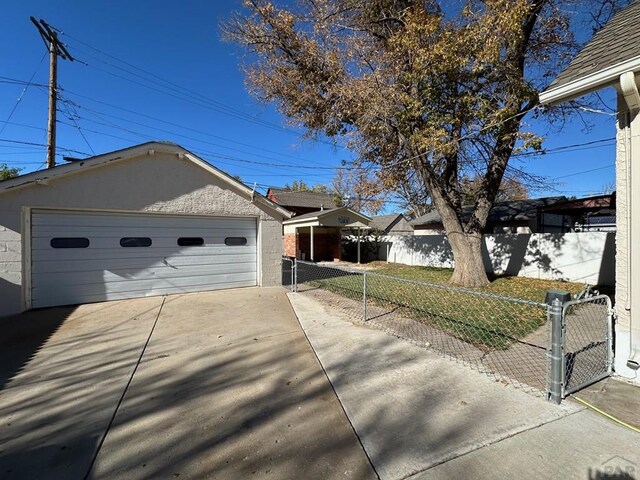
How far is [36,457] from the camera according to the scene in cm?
229

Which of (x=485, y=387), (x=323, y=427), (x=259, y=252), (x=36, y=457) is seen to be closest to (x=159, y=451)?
(x=36, y=457)

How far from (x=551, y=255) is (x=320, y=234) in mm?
11706

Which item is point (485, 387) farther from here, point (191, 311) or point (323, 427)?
point (191, 311)

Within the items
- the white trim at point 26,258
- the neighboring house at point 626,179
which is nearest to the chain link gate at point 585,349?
the neighboring house at point 626,179

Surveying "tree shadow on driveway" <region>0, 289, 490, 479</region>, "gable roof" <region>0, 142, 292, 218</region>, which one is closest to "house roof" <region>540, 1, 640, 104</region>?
"tree shadow on driveway" <region>0, 289, 490, 479</region>

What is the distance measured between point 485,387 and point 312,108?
950 cm

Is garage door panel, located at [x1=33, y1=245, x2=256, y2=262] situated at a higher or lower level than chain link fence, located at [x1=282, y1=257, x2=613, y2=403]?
higher

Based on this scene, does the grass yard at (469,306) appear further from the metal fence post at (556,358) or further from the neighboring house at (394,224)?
the neighboring house at (394,224)

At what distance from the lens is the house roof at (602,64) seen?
10.7 feet

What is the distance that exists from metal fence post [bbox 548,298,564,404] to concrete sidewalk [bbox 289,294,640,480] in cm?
11

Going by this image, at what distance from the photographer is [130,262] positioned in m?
7.61

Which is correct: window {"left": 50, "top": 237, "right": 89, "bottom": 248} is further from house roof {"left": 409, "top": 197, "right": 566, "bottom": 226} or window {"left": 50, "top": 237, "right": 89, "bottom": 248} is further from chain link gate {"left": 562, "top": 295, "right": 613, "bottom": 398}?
house roof {"left": 409, "top": 197, "right": 566, "bottom": 226}

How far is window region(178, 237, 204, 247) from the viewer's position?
821 centimetres

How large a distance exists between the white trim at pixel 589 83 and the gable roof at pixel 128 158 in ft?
22.5
